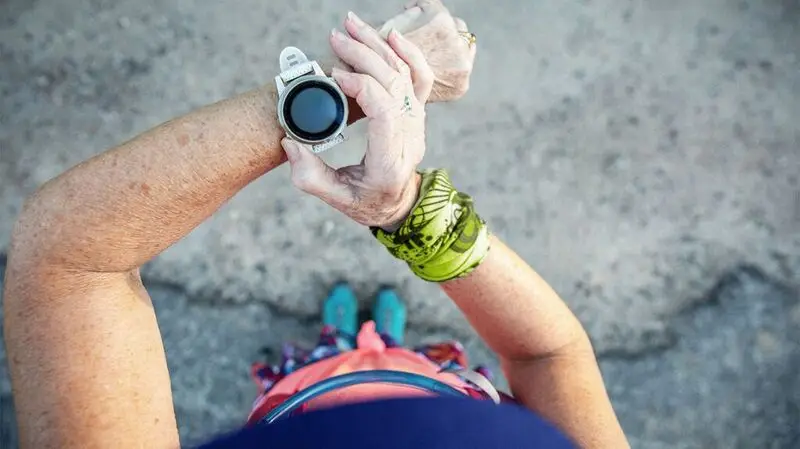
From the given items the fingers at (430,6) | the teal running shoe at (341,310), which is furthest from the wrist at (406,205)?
the teal running shoe at (341,310)

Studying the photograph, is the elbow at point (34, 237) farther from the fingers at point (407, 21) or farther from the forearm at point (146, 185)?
the fingers at point (407, 21)

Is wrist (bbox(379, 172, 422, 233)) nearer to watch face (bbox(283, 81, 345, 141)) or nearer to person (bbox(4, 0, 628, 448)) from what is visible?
person (bbox(4, 0, 628, 448))

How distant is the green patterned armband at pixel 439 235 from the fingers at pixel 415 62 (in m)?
0.15

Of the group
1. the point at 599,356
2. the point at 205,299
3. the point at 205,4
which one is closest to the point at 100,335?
the point at 205,299

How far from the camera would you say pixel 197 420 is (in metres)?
1.46

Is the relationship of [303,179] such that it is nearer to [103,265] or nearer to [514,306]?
[103,265]

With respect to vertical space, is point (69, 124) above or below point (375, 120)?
below

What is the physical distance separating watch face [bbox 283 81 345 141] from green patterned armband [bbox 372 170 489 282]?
19 centimetres

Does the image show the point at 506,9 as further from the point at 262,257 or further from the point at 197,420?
the point at 197,420

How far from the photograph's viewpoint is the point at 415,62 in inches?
29.5

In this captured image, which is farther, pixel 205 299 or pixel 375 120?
pixel 205 299

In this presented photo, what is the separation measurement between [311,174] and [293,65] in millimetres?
135

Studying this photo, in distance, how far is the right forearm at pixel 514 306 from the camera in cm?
96

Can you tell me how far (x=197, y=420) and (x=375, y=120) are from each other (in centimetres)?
103
